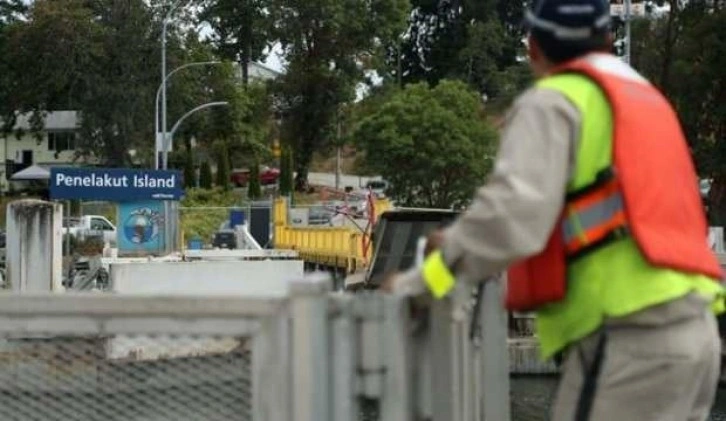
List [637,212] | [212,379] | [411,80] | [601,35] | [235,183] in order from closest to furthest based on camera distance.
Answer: [637,212]
[601,35]
[212,379]
[235,183]
[411,80]

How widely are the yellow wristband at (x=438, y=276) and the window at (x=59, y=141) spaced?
90165 millimetres

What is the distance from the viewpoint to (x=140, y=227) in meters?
31.4

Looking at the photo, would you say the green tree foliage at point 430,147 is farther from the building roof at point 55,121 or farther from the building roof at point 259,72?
the building roof at point 55,121

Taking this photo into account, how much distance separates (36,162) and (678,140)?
3738 inches

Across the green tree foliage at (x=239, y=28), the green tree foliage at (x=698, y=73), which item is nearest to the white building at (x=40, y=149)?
the green tree foliage at (x=239, y=28)

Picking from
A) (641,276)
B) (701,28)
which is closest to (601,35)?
(641,276)

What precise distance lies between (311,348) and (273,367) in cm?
24

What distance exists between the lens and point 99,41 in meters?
65.2

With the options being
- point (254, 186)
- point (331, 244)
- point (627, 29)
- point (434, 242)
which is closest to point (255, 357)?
point (434, 242)

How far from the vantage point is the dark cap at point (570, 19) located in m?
3.54

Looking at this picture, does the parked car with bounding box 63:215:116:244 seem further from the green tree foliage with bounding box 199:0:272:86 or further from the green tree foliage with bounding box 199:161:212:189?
the green tree foliage with bounding box 199:0:272:86

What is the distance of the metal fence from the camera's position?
3561 mm

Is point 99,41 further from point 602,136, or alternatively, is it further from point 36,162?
point 602,136

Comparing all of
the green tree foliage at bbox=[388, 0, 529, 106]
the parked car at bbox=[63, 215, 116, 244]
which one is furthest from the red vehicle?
the parked car at bbox=[63, 215, 116, 244]
